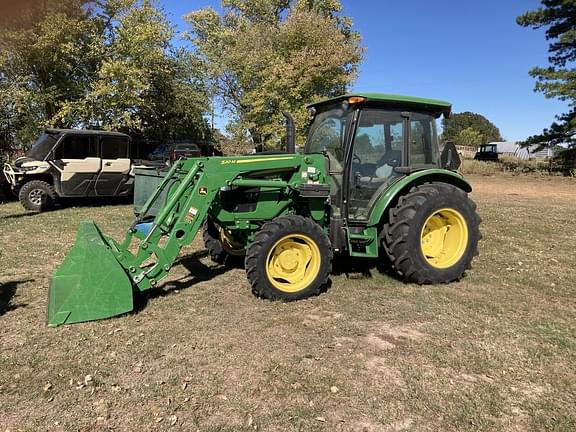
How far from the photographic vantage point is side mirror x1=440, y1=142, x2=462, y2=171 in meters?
5.99

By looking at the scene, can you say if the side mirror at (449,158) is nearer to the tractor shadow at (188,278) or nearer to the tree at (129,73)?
the tractor shadow at (188,278)

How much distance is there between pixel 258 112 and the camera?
75.3 ft

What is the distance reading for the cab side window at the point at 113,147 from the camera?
471 inches

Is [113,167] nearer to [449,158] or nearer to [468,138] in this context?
[449,158]

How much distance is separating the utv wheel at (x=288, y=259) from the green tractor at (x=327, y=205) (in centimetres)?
1

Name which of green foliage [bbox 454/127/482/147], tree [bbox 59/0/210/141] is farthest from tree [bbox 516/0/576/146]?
green foliage [bbox 454/127/482/147]

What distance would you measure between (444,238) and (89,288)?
4.01 m

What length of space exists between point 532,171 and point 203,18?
1985 centimetres

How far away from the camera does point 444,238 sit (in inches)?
228

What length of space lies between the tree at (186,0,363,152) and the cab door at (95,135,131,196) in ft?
35.0

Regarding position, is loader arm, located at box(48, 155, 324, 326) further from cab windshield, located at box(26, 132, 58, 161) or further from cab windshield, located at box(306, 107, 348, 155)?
cab windshield, located at box(26, 132, 58, 161)

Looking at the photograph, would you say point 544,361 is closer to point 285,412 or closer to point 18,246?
point 285,412

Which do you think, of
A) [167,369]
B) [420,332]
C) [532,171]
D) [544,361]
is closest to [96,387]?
[167,369]

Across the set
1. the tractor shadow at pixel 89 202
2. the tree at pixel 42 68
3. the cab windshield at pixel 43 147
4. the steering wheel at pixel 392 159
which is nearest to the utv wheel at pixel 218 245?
the steering wheel at pixel 392 159
